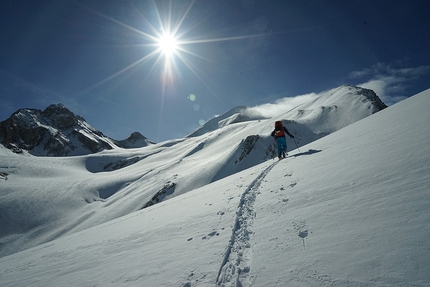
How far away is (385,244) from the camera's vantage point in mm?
2373

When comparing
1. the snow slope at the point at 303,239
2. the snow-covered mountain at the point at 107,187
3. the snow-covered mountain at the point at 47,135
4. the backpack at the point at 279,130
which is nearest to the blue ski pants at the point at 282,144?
the backpack at the point at 279,130

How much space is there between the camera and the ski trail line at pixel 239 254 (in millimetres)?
2824

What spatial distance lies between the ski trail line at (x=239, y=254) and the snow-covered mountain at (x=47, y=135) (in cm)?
17360

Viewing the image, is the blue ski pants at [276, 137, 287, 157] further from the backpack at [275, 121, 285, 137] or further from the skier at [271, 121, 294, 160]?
the backpack at [275, 121, 285, 137]

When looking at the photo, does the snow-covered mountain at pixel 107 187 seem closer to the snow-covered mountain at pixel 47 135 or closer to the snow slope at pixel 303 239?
the snow slope at pixel 303 239

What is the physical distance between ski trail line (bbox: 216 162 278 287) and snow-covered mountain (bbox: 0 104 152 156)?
174m

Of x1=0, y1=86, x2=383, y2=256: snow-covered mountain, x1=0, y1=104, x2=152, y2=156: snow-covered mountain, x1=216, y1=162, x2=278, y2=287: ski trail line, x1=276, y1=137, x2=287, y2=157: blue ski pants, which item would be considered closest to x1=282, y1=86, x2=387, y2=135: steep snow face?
x1=0, y1=86, x2=383, y2=256: snow-covered mountain

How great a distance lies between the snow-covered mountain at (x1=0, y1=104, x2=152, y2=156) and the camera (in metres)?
137

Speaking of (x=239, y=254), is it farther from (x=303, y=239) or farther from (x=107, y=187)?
(x=107, y=187)

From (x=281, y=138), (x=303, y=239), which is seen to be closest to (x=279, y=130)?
(x=281, y=138)

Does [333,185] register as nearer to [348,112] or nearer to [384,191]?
[384,191]

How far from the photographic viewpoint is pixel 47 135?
146750mm

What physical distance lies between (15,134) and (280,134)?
7651 inches

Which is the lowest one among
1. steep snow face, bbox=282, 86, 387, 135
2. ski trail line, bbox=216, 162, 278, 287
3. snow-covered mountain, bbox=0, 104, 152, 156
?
ski trail line, bbox=216, 162, 278, 287
